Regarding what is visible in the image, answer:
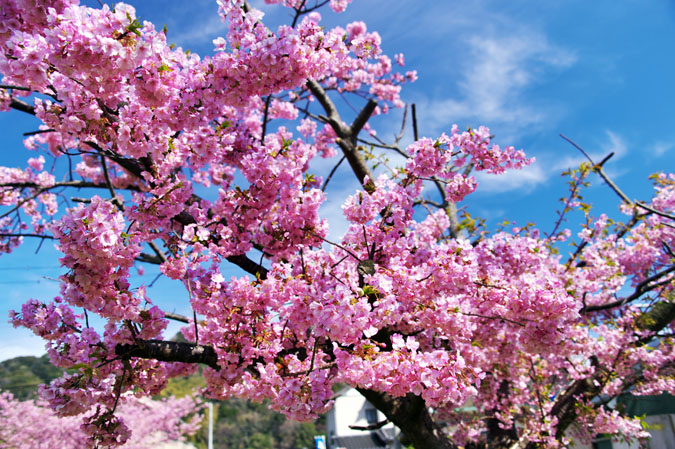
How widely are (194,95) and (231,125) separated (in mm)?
519

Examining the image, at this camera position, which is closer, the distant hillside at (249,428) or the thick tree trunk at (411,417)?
the thick tree trunk at (411,417)

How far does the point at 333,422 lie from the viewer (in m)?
30.7

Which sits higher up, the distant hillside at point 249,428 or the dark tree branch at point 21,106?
the dark tree branch at point 21,106

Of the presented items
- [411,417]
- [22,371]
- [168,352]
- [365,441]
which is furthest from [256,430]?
Answer: [168,352]

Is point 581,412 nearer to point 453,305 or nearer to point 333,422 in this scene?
point 453,305

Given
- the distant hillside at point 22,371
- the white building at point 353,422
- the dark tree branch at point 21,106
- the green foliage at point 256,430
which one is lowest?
the green foliage at point 256,430

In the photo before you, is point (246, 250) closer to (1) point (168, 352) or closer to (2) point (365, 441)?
(1) point (168, 352)

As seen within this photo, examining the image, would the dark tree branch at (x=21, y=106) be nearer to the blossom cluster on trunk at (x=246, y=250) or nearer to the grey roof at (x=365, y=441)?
the blossom cluster on trunk at (x=246, y=250)

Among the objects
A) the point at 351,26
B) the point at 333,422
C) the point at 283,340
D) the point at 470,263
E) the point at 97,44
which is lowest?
the point at 333,422

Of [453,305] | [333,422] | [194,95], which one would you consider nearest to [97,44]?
[194,95]

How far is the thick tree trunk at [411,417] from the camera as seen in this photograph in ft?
13.1

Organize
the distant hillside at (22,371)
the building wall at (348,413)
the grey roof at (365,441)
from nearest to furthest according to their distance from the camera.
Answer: the distant hillside at (22,371), the grey roof at (365,441), the building wall at (348,413)

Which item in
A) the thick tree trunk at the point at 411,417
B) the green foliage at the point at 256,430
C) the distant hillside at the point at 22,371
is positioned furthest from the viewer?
→ the green foliage at the point at 256,430

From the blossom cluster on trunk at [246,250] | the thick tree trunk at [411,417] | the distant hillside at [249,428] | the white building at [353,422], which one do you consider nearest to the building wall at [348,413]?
the white building at [353,422]
